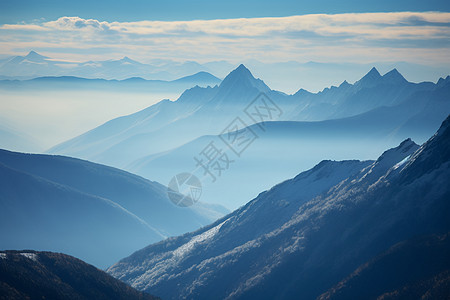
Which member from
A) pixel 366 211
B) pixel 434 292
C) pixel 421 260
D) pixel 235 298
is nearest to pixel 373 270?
pixel 421 260

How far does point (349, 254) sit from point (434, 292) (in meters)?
41.6

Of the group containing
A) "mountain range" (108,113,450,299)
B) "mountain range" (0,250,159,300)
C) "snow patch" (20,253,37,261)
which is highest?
"snow patch" (20,253,37,261)

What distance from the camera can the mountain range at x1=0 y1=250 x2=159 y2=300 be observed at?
4254 inches

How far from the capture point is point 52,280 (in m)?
119

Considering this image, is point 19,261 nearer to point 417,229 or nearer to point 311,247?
point 311,247

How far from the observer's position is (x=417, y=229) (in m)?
154

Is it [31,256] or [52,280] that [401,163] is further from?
[31,256]

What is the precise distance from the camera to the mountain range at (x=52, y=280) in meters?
108

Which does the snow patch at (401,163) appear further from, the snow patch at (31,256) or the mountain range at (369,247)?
the snow patch at (31,256)

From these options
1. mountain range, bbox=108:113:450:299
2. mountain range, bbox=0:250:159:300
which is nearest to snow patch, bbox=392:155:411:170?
mountain range, bbox=108:113:450:299

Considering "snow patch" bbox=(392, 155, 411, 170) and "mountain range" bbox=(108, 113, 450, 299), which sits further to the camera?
"snow patch" bbox=(392, 155, 411, 170)

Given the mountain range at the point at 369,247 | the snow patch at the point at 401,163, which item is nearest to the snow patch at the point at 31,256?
the mountain range at the point at 369,247

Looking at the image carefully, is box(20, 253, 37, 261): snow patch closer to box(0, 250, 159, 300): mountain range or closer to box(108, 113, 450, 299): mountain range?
box(0, 250, 159, 300): mountain range

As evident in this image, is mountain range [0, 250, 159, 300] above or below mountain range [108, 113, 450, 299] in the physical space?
above
